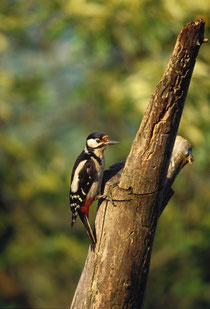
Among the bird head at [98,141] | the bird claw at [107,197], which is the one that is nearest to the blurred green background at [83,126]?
the bird head at [98,141]

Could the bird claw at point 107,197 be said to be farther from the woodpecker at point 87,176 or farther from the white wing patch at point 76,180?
the white wing patch at point 76,180

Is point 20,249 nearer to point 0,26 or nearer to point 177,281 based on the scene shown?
point 177,281

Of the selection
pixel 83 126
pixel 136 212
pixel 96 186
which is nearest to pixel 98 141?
pixel 96 186

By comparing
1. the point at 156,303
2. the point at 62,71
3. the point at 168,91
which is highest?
the point at 62,71

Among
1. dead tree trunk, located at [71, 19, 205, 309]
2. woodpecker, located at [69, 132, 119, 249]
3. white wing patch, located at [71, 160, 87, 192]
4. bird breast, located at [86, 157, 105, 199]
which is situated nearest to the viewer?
dead tree trunk, located at [71, 19, 205, 309]

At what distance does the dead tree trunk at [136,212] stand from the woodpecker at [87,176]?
0.55 m

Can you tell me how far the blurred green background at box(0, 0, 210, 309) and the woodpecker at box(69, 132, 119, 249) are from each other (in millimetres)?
2025

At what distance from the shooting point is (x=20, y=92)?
27.9ft

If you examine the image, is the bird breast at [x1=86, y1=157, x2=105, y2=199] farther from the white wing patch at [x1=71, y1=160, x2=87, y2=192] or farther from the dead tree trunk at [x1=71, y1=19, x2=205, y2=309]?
the dead tree trunk at [x1=71, y1=19, x2=205, y2=309]

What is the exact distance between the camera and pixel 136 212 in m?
3.20

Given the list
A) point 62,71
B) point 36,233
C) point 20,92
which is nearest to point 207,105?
point 20,92

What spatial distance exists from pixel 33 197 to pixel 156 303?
2.87 metres

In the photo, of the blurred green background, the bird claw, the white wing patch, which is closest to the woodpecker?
the white wing patch

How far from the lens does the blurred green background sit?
6.31 meters
